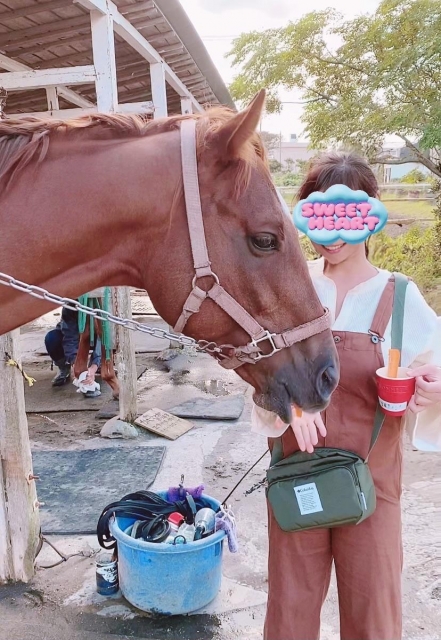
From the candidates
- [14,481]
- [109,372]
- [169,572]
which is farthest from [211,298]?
[109,372]

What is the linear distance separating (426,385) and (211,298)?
671 mm

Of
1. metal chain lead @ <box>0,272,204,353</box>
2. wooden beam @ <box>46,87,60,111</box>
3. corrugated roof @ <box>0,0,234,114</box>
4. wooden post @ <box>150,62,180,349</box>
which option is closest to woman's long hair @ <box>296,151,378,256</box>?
metal chain lead @ <box>0,272,204,353</box>

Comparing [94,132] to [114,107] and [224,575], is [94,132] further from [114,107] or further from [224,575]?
[114,107]

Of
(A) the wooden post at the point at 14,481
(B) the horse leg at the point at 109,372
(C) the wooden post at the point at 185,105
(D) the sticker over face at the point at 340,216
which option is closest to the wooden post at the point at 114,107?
(B) the horse leg at the point at 109,372

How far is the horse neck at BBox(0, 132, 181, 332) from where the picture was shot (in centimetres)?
139

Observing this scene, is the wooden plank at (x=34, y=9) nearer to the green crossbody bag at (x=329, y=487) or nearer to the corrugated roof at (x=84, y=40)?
the corrugated roof at (x=84, y=40)

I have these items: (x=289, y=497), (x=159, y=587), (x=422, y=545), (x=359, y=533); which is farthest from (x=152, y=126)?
(x=422, y=545)

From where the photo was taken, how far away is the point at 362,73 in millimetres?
9953

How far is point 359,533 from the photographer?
1601 mm

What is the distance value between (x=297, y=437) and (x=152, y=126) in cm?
100

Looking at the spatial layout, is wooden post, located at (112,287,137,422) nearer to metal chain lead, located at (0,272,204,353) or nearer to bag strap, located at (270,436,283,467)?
bag strap, located at (270,436,283,467)

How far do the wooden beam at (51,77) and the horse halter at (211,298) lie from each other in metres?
3.08

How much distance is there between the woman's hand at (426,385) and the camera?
1.50 metres

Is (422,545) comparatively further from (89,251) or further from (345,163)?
(89,251)
